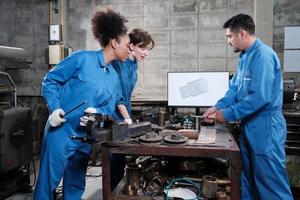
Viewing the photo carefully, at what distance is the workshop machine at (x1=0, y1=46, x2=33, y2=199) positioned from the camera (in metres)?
2.42

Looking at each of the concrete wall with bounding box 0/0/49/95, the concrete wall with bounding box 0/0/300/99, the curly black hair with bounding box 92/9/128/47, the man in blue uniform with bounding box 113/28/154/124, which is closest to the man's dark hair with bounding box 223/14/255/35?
the man in blue uniform with bounding box 113/28/154/124

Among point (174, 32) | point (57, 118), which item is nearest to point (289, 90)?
point (174, 32)

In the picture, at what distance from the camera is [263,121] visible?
6.41 feet

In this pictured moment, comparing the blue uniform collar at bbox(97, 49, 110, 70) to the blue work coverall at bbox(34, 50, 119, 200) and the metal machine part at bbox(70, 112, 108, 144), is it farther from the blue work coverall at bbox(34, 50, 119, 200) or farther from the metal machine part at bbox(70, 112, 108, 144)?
the metal machine part at bbox(70, 112, 108, 144)

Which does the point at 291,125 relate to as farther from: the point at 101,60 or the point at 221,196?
the point at 101,60

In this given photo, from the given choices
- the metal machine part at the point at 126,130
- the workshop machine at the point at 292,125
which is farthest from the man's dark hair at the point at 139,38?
the workshop machine at the point at 292,125

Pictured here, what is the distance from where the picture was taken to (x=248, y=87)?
1.99m

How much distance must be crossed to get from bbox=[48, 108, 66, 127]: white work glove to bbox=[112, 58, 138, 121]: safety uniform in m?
0.70

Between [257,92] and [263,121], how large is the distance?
0.68 feet

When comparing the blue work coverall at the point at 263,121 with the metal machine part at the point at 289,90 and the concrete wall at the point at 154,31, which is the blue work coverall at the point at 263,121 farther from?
the concrete wall at the point at 154,31

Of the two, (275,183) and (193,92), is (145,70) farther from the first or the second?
(275,183)

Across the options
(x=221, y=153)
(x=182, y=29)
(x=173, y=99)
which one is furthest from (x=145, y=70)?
(x=221, y=153)

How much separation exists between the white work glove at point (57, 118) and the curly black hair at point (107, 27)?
0.52 metres

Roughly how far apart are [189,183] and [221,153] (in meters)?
0.35
